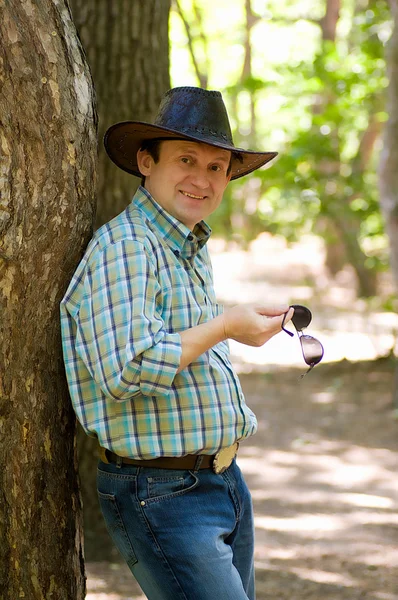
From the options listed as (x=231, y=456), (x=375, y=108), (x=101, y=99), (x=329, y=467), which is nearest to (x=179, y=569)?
(x=231, y=456)

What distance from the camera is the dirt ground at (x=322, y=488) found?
4.65 m

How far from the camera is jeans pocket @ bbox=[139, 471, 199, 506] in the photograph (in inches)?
92.0

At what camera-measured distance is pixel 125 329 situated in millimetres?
2189

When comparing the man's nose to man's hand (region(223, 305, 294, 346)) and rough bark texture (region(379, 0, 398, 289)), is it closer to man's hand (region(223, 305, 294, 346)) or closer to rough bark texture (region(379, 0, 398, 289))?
man's hand (region(223, 305, 294, 346))

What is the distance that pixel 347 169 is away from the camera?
40.2 ft

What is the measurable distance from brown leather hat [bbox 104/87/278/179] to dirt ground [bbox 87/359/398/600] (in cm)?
273

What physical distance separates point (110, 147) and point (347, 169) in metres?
9.92

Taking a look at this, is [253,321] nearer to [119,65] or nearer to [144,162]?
[144,162]

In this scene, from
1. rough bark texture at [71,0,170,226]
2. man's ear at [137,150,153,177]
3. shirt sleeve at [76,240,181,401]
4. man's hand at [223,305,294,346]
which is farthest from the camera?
rough bark texture at [71,0,170,226]

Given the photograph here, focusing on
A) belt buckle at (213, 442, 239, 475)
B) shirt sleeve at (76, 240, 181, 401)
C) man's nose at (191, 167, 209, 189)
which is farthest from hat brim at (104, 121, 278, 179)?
belt buckle at (213, 442, 239, 475)

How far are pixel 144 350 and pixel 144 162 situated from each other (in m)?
0.74

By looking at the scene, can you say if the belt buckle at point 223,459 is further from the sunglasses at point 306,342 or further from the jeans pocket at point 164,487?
the sunglasses at point 306,342

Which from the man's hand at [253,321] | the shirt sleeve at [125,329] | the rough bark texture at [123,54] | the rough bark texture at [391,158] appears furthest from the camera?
the rough bark texture at [391,158]

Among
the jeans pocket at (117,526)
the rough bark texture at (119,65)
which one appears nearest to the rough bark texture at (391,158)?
the rough bark texture at (119,65)
